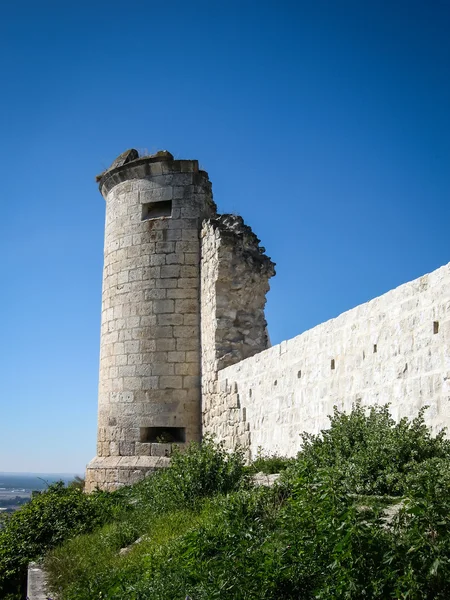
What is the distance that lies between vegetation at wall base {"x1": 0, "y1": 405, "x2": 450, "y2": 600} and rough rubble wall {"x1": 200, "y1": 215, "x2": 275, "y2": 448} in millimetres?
3445

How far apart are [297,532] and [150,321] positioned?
8.47 meters

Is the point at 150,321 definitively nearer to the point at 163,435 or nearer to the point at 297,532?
the point at 163,435

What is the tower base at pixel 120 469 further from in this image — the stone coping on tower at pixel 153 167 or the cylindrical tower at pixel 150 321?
the stone coping on tower at pixel 153 167

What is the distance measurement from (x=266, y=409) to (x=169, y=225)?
474 cm

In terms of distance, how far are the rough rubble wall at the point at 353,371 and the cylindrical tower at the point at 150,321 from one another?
1768 mm

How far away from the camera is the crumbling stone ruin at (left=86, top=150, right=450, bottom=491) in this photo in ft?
29.4

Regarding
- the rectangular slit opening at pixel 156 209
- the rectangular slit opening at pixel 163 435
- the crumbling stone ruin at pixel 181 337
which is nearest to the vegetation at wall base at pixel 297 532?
the crumbling stone ruin at pixel 181 337

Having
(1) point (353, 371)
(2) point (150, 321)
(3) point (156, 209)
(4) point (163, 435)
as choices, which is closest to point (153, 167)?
(3) point (156, 209)

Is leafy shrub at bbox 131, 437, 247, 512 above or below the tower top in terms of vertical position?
below

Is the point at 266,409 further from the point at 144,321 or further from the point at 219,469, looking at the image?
the point at 144,321

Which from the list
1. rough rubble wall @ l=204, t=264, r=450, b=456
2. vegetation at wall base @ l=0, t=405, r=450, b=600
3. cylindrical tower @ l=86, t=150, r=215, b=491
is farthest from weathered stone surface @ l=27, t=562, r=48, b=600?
cylindrical tower @ l=86, t=150, r=215, b=491

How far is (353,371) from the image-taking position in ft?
22.6

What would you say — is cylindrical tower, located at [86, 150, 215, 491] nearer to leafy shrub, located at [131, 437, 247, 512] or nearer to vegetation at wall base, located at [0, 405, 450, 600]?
vegetation at wall base, located at [0, 405, 450, 600]

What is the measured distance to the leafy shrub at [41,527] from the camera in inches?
314
